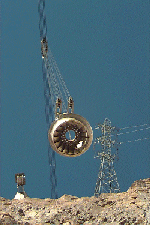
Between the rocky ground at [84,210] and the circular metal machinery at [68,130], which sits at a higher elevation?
the circular metal machinery at [68,130]

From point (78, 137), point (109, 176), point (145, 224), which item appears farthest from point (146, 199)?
point (109, 176)

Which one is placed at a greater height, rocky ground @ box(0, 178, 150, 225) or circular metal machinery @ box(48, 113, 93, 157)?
circular metal machinery @ box(48, 113, 93, 157)

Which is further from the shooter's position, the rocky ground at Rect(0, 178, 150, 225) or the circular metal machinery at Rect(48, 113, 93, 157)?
the circular metal machinery at Rect(48, 113, 93, 157)

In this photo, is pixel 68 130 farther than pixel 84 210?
Yes

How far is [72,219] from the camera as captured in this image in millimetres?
6699

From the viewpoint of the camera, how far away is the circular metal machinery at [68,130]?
31.0ft

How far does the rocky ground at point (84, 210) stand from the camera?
643 centimetres

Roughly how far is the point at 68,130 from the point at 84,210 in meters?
2.91

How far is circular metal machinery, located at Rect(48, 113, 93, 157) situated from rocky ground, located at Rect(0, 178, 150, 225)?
2.28 metres

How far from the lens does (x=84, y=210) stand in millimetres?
6852

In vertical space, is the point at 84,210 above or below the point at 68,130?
A: below

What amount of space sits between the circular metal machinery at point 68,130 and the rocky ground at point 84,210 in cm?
228

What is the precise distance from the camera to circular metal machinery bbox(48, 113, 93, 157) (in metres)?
9.45

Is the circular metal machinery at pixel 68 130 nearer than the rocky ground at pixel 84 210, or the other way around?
the rocky ground at pixel 84 210
